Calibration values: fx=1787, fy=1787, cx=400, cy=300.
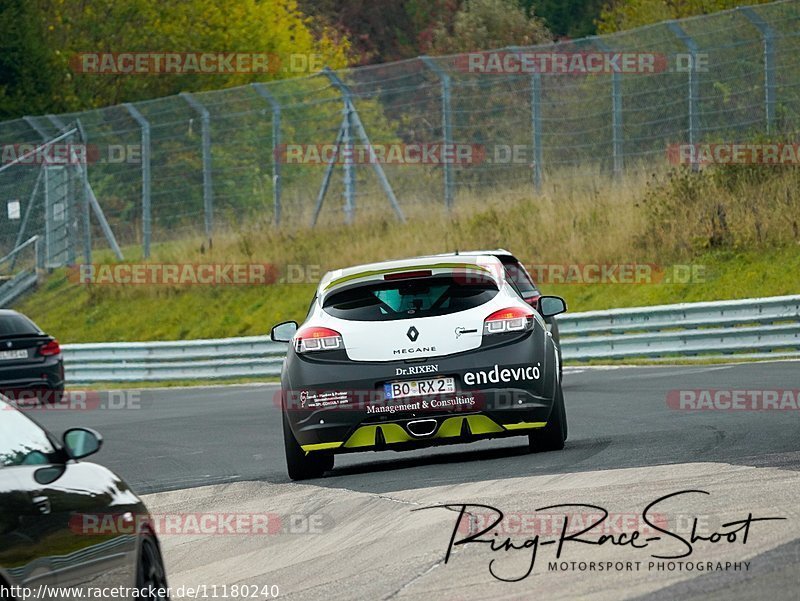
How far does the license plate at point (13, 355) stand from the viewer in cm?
2419

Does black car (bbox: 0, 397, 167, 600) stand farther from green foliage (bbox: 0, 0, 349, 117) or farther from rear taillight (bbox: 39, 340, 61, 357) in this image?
green foliage (bbox: 0, 0, 349, 117)

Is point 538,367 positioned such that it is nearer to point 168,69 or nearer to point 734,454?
point 734,454

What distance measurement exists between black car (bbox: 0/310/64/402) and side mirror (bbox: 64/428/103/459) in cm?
1721

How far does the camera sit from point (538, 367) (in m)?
11.9

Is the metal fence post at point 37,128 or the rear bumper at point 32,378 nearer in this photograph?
the rear bumper at point 32,378

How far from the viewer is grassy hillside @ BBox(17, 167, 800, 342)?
29141 mm

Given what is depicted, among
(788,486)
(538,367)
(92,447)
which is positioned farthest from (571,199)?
(92,447)

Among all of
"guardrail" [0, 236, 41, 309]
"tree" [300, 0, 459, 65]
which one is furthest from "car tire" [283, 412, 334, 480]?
"tree" [300, 0, 459, 65]
